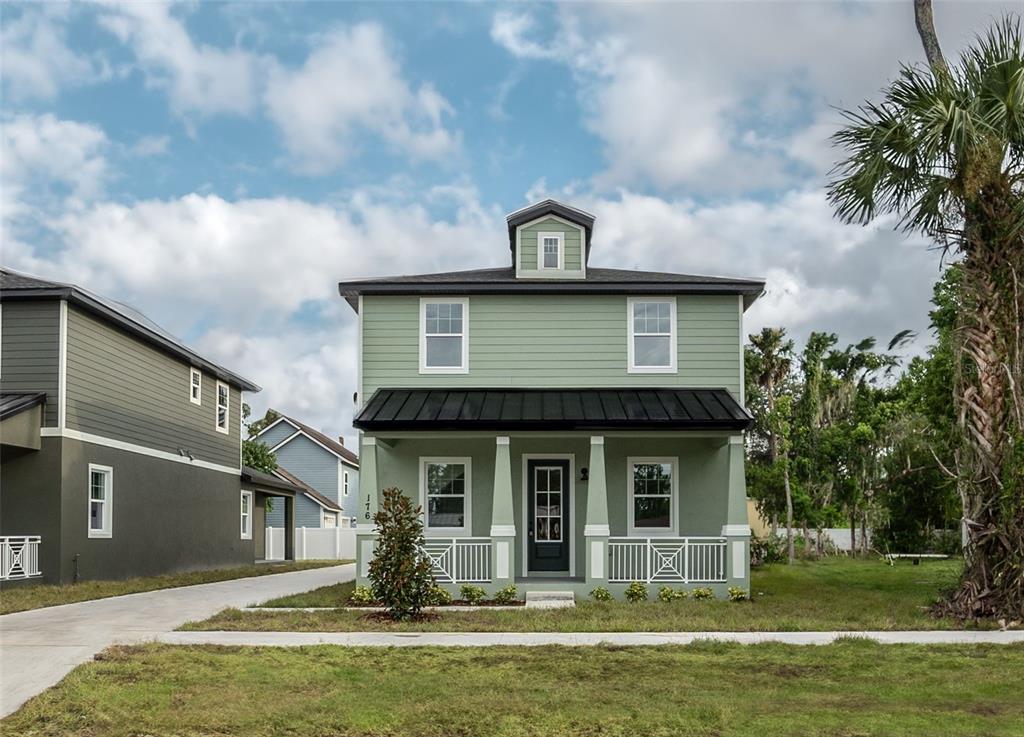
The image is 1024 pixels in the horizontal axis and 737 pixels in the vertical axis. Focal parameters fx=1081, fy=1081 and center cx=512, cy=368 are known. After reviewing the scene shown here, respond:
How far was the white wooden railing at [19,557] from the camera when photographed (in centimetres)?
1917

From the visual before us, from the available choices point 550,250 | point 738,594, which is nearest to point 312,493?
point 550,250

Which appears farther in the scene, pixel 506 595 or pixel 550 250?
pixel 550 250

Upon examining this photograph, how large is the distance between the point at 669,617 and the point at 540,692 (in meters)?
5.72

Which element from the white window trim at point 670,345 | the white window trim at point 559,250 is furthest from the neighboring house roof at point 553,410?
the white window trim at point 559,250

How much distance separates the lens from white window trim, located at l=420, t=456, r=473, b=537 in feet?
65.6

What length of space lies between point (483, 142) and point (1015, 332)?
847 centimetres

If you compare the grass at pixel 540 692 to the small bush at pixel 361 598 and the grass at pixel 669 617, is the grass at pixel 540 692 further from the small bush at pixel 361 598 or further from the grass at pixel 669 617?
the small bush at pixel 361 598

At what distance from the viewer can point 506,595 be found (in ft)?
58.4

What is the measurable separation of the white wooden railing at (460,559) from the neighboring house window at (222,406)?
1404 cm

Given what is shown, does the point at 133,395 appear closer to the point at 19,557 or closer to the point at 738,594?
the point at 19,557

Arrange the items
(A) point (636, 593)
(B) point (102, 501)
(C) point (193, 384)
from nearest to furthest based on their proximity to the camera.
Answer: (A) point (636, 593) → (B) point (102, 501) → (C) point (193, 384)

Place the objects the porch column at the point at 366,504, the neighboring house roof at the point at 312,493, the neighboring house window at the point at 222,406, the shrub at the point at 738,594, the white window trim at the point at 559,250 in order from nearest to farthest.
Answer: the shrub at the point at 738,594
the porch column at the point at 366,504
the white window trim at the point at 559,250
the neighboring house window at the point at 222,406
the neighboring house roof at the point at 312,493

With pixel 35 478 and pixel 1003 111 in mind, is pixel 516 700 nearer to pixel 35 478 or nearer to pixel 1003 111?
pixel 1003 111

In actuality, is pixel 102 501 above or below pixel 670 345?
below
